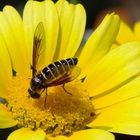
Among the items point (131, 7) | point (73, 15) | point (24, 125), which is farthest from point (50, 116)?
point (131, 7)

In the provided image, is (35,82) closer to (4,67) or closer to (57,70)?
(57,70)

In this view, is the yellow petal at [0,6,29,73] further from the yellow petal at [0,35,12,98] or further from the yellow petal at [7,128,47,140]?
the yellow petal at [7,128,47,140]

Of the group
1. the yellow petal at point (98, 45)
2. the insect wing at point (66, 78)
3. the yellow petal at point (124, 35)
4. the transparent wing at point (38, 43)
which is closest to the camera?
the insect wing at point (66, 78)

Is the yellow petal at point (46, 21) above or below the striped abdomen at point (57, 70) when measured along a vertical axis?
above

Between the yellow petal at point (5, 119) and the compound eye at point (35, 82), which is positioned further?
the compound eye at point (35, 82)

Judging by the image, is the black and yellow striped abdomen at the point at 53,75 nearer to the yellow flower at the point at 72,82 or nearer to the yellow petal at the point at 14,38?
the yellow flower at the point at 72,82

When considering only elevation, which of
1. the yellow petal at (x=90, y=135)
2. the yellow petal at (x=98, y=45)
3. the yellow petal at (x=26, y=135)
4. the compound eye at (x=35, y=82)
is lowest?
the yellow petal at (x=90, y=135)

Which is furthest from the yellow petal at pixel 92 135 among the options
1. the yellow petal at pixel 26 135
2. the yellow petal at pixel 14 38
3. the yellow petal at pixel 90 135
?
the yellow petal at pixel 14 38
